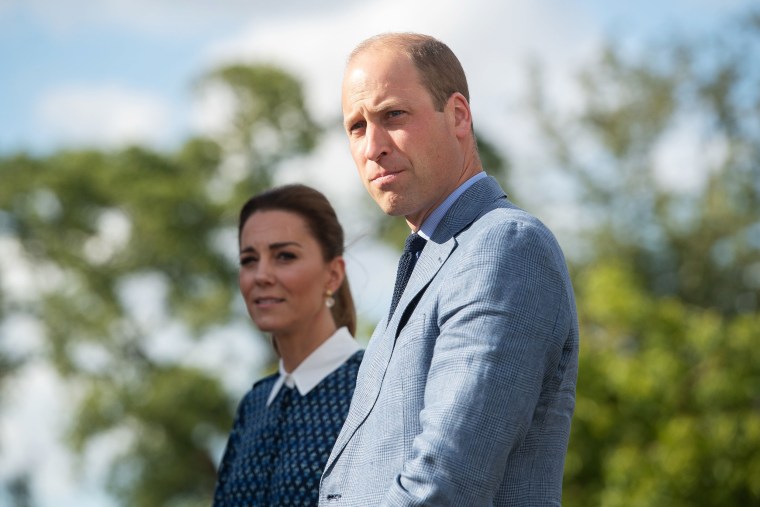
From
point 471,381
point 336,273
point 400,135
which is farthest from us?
point 336,273

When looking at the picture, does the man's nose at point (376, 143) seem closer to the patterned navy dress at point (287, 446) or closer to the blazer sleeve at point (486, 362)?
the blazer sleeve at point (486, 362)

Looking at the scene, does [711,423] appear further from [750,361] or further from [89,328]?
[89,328]

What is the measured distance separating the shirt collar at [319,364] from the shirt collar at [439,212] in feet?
5.33

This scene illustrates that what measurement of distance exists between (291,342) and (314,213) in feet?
1.53

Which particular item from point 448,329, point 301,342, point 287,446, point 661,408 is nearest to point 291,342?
point 301,342

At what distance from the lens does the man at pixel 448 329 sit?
6.78ft

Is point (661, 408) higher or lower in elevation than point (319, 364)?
higher

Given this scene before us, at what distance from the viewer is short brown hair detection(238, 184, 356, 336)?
4.16m

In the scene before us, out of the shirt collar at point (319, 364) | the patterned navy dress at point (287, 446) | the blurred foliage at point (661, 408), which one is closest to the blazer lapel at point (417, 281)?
the patterned navy dress at point (287, 446)

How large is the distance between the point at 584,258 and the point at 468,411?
75.5ft

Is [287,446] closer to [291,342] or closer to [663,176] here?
[291,342]

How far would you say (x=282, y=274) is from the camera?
403 cm

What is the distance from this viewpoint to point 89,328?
21.3 meters

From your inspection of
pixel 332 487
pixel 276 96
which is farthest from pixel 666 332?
pixel 332 487
